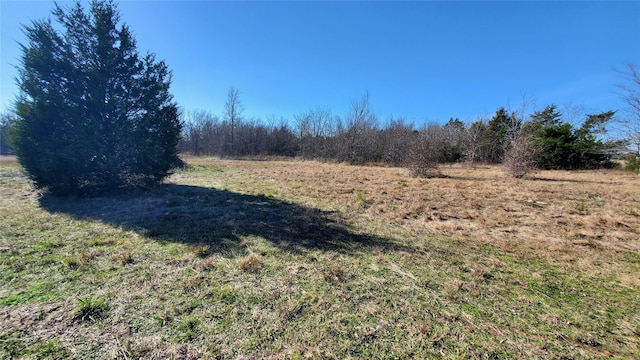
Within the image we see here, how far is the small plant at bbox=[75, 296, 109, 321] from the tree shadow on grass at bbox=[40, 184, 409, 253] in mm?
1325

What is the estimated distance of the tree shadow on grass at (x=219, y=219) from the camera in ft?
11.9

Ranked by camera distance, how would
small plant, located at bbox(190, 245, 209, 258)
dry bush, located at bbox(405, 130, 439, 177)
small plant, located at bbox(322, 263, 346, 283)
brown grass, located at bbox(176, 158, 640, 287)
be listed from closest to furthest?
small plant, located at bbox(322, 263, 346, 283) → small plant, located at bbox(190, 245, 209, 258) → brown grass, located at bbox(176, 158, 640, 287) → dry bush, located at bbox(405, 130, 439, 177)

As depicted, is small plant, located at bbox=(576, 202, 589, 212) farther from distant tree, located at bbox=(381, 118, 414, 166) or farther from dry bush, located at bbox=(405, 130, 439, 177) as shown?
distant tree, located at bbox=(381, 118, 414, 166)

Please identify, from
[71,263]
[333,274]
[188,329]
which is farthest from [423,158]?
[71,263]

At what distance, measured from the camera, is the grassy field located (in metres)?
1.72

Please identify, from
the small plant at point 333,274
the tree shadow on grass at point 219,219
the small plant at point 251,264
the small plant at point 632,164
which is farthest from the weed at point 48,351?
the small plant at point 632,164

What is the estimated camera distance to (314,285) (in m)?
2.49

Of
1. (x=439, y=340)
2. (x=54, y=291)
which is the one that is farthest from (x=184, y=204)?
(x=439, y=340)

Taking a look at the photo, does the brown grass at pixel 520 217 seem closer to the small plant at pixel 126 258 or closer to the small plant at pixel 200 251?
the small plant at pixel 200 251

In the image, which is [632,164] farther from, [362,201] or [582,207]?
[362,201]

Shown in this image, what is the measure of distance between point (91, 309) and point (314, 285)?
1.90 metres

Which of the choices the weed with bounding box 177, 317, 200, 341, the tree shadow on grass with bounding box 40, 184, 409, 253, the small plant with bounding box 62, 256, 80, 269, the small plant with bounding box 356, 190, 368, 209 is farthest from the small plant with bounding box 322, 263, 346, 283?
the small plant with bounding box 356, 190, 368, 209

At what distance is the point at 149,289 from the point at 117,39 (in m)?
7.22

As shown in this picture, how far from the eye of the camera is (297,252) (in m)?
3.30
